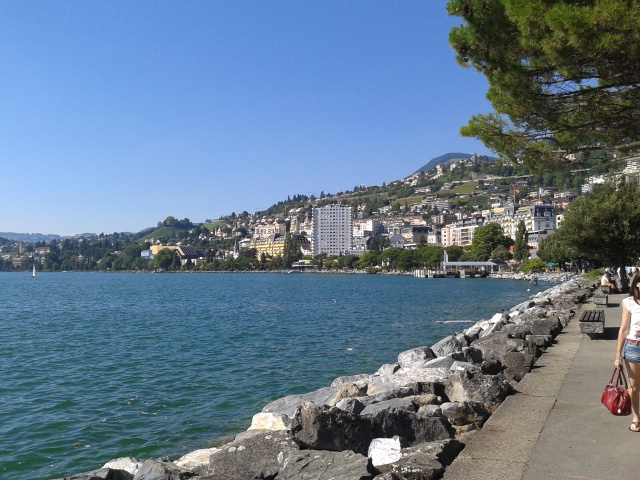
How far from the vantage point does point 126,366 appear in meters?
16.5

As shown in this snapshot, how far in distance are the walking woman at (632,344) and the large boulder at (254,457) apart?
126 inches

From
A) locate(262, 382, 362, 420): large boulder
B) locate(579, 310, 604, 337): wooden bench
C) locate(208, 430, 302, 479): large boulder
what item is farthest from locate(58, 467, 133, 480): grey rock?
locate(579, 310, 604, 337): wooden bench

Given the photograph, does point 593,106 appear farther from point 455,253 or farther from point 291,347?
point 455,253

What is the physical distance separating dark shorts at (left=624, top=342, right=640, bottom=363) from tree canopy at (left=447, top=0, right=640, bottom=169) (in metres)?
3.95

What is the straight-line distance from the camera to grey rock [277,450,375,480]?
4.62 metres

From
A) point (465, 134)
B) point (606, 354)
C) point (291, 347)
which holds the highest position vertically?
point (465, 134)

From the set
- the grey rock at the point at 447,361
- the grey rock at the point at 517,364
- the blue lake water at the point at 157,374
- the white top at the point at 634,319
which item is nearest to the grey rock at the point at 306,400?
the blue lake water at the point at 157,374

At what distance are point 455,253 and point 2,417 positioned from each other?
140 metres

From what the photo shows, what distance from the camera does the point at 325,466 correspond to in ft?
15.9

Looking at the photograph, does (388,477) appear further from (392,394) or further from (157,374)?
(157,374)

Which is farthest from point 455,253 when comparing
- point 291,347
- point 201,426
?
point 201,426

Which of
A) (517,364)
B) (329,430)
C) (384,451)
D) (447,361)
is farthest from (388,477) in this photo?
(447,361)

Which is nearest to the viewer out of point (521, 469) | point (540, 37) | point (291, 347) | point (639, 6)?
point (521, 469)

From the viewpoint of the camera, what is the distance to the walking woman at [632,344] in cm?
552
